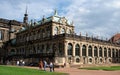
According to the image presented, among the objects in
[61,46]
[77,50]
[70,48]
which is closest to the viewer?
[61,46]

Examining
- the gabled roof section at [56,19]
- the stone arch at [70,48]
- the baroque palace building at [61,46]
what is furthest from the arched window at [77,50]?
the gabled roof section at [56,19]

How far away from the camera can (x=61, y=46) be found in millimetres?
65000

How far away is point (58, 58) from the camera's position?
6100cm

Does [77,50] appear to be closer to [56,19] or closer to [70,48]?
[70,48]

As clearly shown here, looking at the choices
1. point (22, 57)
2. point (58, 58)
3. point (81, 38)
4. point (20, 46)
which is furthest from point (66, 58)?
point (20, 46)

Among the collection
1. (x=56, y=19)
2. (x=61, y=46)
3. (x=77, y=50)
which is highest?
(x=56, y=19)

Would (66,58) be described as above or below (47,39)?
below

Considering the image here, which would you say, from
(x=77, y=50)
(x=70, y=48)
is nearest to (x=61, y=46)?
(x=70, y=48)

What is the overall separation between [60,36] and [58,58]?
7.27m

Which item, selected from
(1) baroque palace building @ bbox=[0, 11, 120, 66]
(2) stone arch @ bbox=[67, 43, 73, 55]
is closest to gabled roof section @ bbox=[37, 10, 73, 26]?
(1) baroque palace building @ bbox=[0, 11, 120, 66]

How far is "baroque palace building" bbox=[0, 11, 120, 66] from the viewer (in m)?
64.1

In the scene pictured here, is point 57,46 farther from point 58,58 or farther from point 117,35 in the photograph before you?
point 117,35

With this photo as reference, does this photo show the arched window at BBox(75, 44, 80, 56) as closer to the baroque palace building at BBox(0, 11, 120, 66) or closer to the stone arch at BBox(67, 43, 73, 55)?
the baroque palace building at BBox(0, 11, 120, 66)

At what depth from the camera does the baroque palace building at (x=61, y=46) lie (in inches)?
2525
